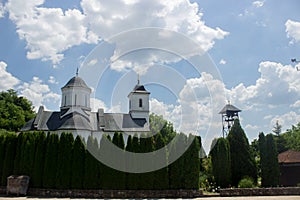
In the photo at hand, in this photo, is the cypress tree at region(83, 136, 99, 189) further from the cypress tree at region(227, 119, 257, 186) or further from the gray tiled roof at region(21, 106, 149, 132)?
the gray tiled roof at region(21, 106, 149, 132)

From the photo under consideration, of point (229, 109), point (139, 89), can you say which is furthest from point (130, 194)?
point (139, 89)

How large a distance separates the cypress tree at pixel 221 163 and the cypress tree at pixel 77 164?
867cm

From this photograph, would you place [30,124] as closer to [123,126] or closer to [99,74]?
[123,126]

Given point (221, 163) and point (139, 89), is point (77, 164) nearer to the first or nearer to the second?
point (221, 163)

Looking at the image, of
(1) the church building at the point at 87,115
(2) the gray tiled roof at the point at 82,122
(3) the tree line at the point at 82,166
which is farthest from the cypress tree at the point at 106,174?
(1) the church building at the point at 87,115

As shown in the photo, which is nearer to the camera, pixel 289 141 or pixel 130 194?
pixel 130 194

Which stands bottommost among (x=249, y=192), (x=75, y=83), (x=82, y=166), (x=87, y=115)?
(x=249, y=192)

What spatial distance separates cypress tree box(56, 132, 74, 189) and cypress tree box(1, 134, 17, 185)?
130 inches

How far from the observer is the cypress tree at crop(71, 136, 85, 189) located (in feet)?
51.8

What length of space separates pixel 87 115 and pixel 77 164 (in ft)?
63.4

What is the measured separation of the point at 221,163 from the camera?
18.1 m

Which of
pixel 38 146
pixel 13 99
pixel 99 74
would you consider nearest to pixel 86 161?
pixel 38 146

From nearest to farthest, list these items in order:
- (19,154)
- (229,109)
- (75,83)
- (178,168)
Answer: (178,168), (19,154), (229,109), (75,83)

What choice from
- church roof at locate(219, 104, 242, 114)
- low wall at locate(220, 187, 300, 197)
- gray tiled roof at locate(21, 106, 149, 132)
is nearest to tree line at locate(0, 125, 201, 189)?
low wall at locate(220, 187, 300, 197)
